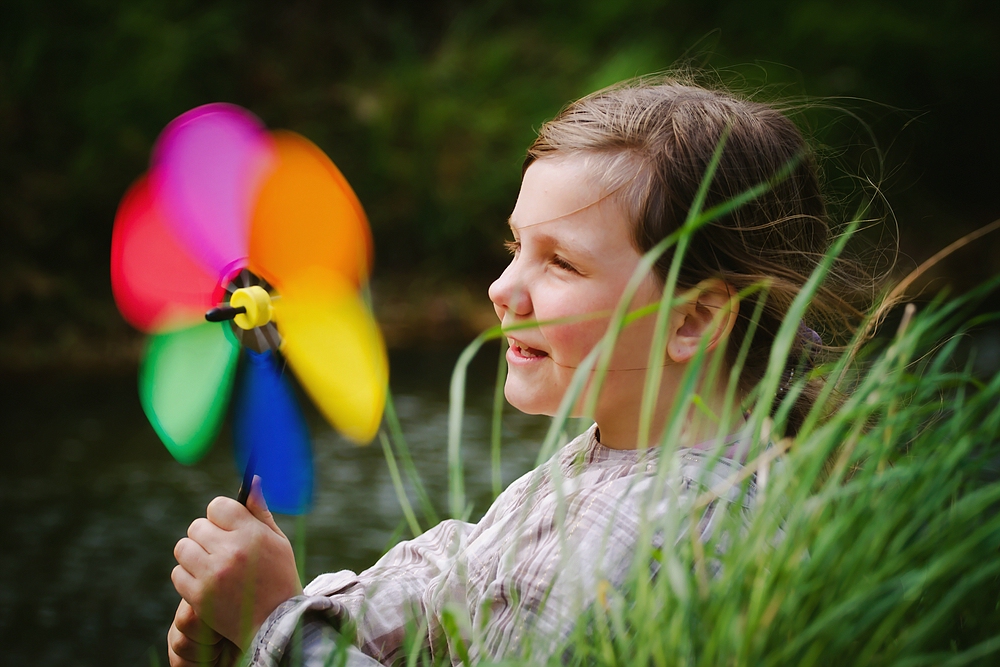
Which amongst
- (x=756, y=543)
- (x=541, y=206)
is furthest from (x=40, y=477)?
(x=756, y=543)

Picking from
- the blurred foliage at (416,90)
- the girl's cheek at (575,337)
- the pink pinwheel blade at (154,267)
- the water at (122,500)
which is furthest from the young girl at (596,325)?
the blurred foliage at (416,90)

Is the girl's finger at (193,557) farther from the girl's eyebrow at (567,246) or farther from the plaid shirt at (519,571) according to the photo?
the girl's eyebrow at (567,246)

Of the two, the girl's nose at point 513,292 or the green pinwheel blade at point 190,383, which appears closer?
the girl's nose at point 513,292

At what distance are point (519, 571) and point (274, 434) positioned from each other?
32cm

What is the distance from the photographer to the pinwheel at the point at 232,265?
1.00 meters

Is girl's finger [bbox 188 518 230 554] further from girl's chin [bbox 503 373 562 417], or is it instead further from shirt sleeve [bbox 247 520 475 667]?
girl's chin [bbox 503 373 562 417]

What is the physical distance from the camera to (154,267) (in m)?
1.04

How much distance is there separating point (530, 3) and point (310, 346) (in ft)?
25.1

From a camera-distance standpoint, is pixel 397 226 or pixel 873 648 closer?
pixel 873 648

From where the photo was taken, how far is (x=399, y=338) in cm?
536

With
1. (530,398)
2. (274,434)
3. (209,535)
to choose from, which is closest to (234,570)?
(209,535)

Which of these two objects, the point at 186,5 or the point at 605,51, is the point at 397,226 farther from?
the point at 605,51

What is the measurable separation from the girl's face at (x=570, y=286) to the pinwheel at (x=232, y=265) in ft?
0.59

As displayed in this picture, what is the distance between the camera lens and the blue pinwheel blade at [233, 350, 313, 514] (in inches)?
37.3
